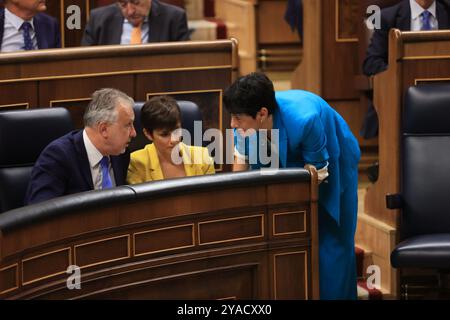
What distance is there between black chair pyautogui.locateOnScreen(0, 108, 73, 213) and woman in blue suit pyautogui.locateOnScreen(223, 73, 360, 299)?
0.47 metres

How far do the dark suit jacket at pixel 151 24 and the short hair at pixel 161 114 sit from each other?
37.1 inches

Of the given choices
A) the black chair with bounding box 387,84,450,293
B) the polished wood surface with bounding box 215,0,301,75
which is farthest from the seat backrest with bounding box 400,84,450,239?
the polished wood surface with bounding box 215,0,301,75

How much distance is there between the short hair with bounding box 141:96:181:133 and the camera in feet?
8.26

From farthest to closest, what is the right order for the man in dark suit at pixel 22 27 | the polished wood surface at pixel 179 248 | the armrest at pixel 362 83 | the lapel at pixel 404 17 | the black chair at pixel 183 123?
the armrest at pixel 362 83 → the lapel at pixel 404 17 → the man in dark suit at pixel 22 27 → the black chair at pixel 183 123 → the polished wood surface at pixel 179 248

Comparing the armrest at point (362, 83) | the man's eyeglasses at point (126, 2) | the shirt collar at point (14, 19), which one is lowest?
the armrest at point (362, 83)

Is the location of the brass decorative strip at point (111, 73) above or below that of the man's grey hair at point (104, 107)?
above

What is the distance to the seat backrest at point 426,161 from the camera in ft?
9.23

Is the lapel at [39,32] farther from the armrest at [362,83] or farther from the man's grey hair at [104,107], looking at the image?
the armrest at [362,83]

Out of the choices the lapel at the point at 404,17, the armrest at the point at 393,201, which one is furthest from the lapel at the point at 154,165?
the lapel at the point at 404,17

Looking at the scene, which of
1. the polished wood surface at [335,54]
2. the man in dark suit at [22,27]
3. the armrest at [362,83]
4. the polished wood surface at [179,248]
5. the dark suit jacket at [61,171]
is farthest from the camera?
the polished wood surface at [335,54]

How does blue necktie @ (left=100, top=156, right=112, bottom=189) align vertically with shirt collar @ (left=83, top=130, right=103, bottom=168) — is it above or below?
below

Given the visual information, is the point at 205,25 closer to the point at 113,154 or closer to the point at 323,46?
the point at 323,46

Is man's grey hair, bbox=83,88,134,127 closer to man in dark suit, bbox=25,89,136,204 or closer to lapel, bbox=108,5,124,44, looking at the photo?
man in dark suit, bbox=25,89,136,204
